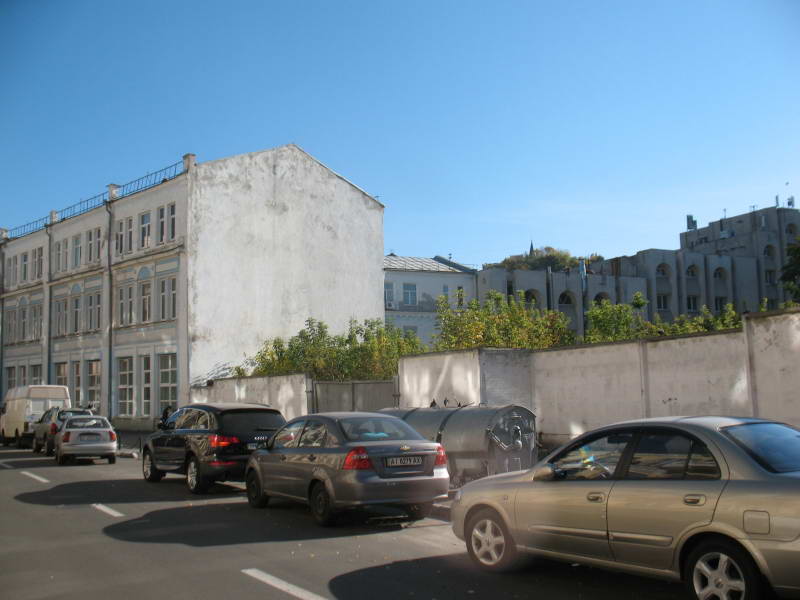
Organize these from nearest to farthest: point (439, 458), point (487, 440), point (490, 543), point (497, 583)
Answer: point (497, 583) < point (490, 543) < point (439, 458) < point (487, 440)

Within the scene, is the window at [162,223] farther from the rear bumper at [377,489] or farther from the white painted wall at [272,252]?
the rear bumper at [377,489]

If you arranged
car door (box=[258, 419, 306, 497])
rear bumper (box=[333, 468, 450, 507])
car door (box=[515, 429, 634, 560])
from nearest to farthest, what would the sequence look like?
car door (box=[515, 429, 634, 560]), rear bumper (box=[333, 468, 450, 507]), car door (box=[258, 419, 306, 497])

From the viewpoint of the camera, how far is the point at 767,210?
241ft

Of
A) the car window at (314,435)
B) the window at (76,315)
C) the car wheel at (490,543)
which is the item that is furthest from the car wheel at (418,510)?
the window at (76,315)

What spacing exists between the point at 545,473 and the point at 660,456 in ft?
3.86

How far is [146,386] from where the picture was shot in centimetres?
3797

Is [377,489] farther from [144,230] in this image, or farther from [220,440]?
[144,230]

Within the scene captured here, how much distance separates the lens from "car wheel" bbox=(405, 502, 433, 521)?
1077cm

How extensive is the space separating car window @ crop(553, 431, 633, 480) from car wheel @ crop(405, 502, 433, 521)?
3.89 meters

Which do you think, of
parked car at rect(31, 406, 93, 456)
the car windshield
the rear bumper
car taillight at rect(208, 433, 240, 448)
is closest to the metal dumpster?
the rear bumper

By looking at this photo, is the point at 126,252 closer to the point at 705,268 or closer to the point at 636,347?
the point at 636,347

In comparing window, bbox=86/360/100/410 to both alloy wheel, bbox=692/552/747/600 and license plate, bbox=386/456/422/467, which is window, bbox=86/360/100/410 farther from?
alloy wheel, bbox=692/552/747/600

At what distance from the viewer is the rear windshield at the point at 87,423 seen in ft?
70.3

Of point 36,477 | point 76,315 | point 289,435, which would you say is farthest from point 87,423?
point 76,315
